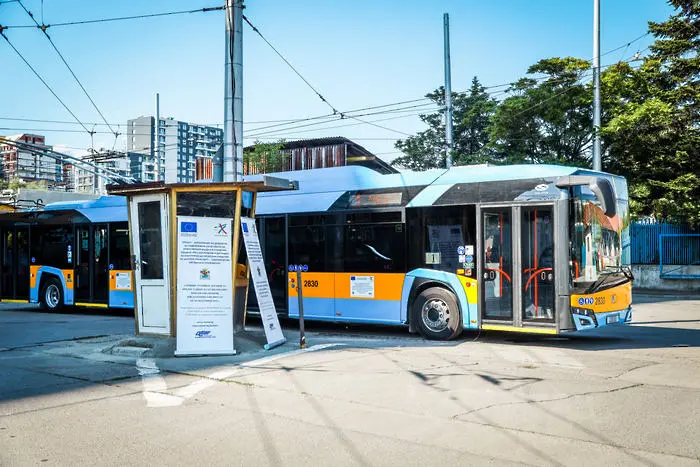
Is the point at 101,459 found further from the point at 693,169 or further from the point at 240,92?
the point at 693,169

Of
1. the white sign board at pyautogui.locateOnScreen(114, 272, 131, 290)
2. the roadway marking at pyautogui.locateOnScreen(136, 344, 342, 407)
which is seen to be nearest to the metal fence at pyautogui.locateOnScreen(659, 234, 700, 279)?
the white sign board at pyautogui.locateOnScreen(114, 272, 131, 290)

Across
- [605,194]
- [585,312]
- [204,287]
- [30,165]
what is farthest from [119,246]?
[30,165]

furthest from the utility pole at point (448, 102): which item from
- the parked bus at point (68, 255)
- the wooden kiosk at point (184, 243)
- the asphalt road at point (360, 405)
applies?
the wooden kiosk at point (184, 243)

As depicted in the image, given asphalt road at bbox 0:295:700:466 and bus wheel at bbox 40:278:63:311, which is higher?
bus wheel at bbox 40:278:63:311

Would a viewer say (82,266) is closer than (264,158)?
Yes

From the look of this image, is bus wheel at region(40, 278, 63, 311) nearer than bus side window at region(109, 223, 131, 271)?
No

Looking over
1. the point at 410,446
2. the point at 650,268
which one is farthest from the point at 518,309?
the point at 650,268

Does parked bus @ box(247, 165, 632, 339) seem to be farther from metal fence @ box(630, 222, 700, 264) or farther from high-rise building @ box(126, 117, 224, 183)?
high-rise building @ box(126, 117, 224, 183)

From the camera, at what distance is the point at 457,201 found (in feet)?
39.8

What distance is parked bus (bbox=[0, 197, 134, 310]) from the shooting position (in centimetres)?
1769

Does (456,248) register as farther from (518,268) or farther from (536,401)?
(536,401)

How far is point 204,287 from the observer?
10500 millimetres

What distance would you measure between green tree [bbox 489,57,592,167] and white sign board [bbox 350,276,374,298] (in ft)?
56.2

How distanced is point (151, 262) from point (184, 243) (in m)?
1.37
